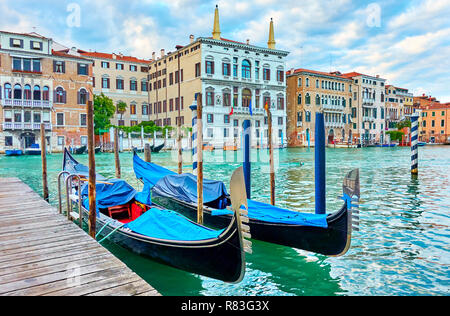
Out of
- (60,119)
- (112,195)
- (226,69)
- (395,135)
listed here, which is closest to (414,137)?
(112,195)

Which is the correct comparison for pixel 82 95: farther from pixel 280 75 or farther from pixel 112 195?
pixel 112 195

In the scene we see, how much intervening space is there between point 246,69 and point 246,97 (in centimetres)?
254

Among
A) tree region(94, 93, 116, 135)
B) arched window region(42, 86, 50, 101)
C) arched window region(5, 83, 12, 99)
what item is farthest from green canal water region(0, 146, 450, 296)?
tree region(94, 93, 116, 135)

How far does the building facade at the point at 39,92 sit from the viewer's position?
A: 24594mm

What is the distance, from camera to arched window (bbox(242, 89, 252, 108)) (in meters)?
33.1

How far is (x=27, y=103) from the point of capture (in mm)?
25172

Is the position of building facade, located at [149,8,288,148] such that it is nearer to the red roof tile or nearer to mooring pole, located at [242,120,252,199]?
the red roof tile

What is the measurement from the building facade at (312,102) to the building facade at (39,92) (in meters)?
20.7

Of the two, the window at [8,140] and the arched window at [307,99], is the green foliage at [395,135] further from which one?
the window at [8,140]

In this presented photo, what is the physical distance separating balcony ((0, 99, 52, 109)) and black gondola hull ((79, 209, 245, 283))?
2510 cm
